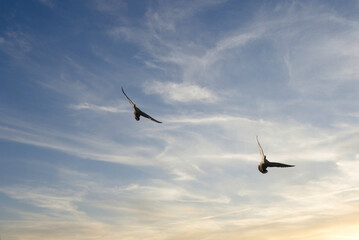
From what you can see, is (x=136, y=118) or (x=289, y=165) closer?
(x=289, y=165)

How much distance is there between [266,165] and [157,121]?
596 inches

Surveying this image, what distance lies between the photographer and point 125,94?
3972 centimetres

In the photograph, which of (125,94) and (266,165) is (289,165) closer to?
(266,165)

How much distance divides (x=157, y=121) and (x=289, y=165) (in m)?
17.8

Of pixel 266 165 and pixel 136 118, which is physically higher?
pixel 136 118

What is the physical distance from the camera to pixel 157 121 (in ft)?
136

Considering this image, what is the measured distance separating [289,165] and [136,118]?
21455 millimetres

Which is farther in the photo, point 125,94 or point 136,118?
Answer: point 136,118

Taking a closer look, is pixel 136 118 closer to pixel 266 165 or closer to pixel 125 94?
pixel 125 94

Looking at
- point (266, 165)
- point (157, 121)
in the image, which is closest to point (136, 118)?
point (157, 121)

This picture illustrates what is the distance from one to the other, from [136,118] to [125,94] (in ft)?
17.4

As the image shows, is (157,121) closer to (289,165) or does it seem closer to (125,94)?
(125,94)

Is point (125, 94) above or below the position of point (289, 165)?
above

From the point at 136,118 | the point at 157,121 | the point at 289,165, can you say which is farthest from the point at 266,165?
the point at 136,118
